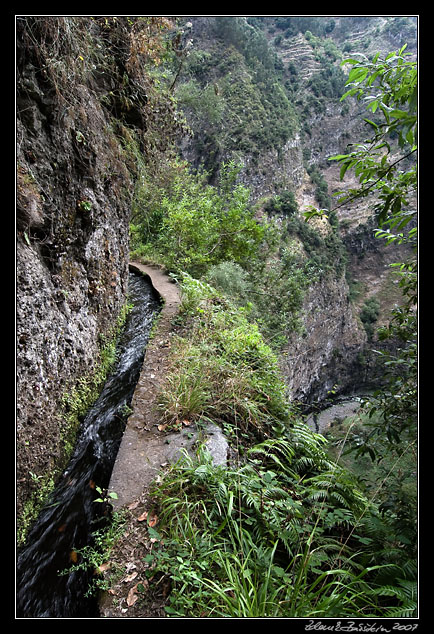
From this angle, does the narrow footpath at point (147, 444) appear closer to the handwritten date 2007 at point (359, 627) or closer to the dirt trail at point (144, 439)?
the dirt trail at point (144, 439)

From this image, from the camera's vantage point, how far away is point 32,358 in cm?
313

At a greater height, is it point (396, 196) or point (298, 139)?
point (298, 139)

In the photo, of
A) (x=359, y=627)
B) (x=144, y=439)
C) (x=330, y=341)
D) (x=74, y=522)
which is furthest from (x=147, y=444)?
(x=330, y=341)

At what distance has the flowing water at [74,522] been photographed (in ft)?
7.68

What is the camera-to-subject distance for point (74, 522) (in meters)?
2.90

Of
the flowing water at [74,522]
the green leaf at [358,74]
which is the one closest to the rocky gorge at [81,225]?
the flowing water at [74,522]

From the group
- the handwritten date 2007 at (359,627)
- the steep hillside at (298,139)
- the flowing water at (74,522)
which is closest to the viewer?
the handwritten date 2007 at (359,627)

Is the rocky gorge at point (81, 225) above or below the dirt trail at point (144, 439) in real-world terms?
above

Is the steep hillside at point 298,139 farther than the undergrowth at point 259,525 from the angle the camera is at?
Yes

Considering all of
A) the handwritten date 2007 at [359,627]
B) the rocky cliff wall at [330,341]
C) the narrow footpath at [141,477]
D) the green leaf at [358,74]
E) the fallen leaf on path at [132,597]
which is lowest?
the rocky cliff wall at [330,341]

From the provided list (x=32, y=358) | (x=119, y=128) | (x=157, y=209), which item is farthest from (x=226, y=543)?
(x=157, y=209)

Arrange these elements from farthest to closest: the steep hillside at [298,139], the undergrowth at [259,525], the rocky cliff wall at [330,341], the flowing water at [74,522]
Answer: the steep hillside at [298,139] < the rocky cliff wall at [330,341] < the flowing water at [74,522] < the undergrowth at [259,525]

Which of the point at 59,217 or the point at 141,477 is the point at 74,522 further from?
the point at 59,217
